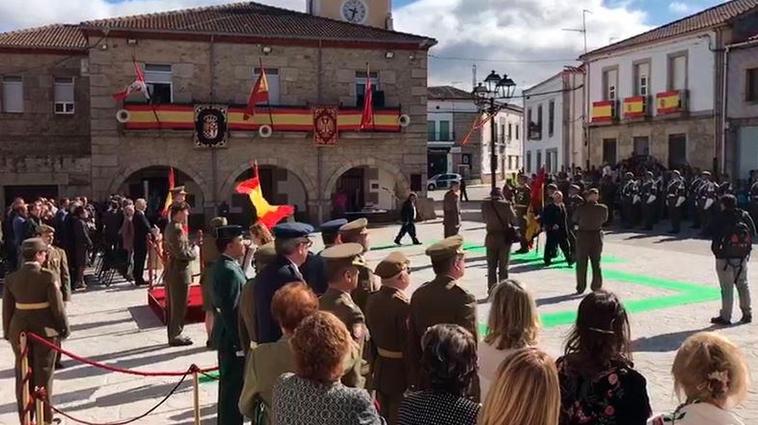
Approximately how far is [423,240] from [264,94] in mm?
6948

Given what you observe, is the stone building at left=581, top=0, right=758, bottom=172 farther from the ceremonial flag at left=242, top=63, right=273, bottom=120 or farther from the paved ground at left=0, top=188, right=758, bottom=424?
the ceremonial flag at left=242, top=63, right=273, bottom=120

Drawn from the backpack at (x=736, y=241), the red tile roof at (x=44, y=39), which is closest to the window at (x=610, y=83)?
the red tile roof at (x=44, y=39)

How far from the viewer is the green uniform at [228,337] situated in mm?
6129

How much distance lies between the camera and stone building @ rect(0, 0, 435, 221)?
24.8 metres

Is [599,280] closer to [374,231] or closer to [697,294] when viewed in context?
[697,294]

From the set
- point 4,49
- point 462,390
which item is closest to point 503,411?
point 462,390

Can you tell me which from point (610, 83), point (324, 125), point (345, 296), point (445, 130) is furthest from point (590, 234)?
point (445, 130)

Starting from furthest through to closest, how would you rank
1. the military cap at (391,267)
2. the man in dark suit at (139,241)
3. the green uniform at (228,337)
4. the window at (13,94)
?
1. the window at (13,94)
2. the man in dark suit at (139,241)
3. the green uniform at (228,337)
4. the military cap at (391,267)

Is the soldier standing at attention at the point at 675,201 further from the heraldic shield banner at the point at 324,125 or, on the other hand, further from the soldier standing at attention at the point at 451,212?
the heraldic shield banner at the point at 324,125

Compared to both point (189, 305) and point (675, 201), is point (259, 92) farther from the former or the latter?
point (189, 305)

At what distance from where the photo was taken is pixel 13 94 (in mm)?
25906

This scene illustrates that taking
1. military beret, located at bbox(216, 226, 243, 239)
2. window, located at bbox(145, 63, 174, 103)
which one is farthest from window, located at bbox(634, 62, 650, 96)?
military beret, located at bbox(216, 226, 243, 239)

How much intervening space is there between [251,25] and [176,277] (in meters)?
18.7

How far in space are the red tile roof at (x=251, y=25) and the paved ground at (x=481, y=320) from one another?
1133 centimetres
